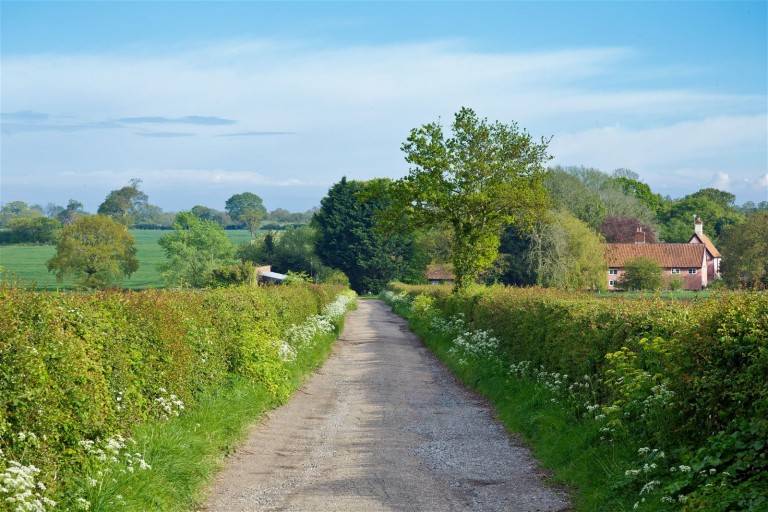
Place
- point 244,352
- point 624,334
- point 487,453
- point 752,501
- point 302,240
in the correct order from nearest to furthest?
point 752,501, point 624,334, point 487,453, point 244,352, point 302,240

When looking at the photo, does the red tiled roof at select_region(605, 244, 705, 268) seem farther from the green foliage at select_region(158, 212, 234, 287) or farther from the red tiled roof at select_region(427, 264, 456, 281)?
the green foliage at select_region(158, 212, 234, 287)

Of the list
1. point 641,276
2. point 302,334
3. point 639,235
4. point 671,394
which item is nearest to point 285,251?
point 639,235

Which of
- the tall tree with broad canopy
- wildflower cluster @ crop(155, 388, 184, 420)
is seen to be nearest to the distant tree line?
the tall tree with broad canopy

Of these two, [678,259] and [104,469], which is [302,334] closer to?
[104,469]

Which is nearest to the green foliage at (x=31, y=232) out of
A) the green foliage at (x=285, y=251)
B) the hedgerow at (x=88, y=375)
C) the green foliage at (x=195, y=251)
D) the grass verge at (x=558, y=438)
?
the green foliage at (x=195, y=251)

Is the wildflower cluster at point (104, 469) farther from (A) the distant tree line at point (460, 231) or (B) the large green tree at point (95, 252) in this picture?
(B) the large green tree at point (95, 252)

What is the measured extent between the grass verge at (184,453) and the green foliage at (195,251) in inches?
3319

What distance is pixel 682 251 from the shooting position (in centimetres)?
9794

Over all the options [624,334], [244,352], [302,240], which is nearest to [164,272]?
[302,240]

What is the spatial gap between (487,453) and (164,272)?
91067 millimetres

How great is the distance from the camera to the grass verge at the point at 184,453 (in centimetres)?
757

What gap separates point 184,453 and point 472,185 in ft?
93.5

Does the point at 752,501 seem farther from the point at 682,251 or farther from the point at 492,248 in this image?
the point at 682,251

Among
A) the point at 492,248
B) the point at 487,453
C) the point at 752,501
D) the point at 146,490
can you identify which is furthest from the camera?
the point at 492,248
